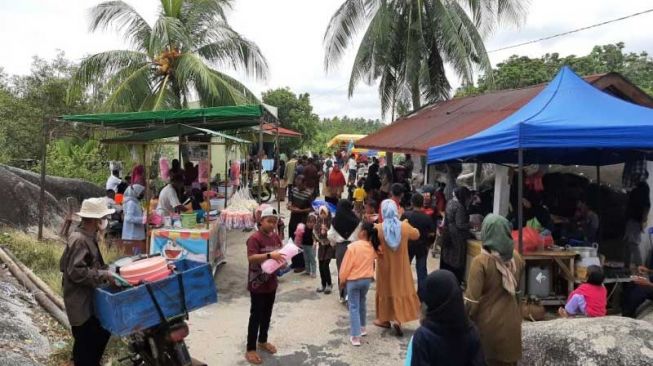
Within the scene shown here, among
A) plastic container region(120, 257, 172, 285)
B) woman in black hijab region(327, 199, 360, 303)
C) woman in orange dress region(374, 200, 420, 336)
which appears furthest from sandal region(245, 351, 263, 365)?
woman in black hijab region(327, 199, 360, 303)

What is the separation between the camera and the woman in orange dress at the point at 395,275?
5586 mm

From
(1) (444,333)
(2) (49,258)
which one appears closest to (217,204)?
(2) (49,258)

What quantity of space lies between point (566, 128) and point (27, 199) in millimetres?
9330

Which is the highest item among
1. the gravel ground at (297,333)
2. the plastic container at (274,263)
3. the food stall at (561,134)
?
the food stall at (561,134)

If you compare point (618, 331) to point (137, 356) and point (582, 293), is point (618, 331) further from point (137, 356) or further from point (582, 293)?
point (137, 356)

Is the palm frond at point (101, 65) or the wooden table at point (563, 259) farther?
the palm frond at point (101, 65)

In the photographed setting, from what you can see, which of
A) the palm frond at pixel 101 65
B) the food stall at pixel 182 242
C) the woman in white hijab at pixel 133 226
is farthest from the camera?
the palm frond at pixel 101 65

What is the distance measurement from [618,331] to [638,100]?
19.9ft

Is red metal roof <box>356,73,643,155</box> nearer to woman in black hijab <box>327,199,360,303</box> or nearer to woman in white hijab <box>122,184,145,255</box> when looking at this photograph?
woman in black hijab <box>327,199,360,303</box>

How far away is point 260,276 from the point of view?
4820 millimetres

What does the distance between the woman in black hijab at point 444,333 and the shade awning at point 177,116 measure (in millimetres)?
5923

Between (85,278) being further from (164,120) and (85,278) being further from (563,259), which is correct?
(164,120)

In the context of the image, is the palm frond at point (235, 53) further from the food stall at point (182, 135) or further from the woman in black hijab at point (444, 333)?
the woman in black hijab at point (444, 333)

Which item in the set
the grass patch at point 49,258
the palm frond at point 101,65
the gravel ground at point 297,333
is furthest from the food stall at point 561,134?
the palm frond at point 101,65
